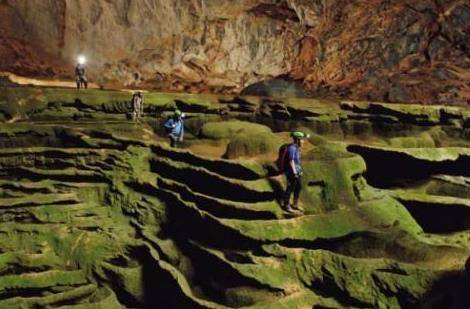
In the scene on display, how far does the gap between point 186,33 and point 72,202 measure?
17.5m

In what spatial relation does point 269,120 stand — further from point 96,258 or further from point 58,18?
point 58,18

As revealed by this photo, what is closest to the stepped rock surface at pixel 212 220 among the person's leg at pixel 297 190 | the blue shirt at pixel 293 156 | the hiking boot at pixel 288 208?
the hiking boot at pixel 288 208

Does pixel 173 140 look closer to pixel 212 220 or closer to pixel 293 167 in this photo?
pixel 212 220

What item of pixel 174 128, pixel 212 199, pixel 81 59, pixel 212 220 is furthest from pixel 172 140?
pixel 81 59

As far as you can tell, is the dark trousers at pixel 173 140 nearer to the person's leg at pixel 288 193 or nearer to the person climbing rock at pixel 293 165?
the person's leg at pixel 288 193

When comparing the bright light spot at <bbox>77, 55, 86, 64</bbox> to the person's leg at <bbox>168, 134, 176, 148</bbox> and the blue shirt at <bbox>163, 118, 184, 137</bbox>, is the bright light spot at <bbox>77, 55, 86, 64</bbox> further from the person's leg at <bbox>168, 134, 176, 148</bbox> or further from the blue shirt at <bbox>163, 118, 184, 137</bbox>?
the person's leg at <bbox>168, 134, 176, 148</bbox>

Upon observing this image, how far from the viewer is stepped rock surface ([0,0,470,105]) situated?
2814cm

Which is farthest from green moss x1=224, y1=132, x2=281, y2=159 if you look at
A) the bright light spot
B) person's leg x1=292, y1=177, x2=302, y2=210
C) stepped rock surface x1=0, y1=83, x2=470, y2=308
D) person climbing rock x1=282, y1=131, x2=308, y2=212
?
the bright light spot

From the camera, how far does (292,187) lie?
12820mm

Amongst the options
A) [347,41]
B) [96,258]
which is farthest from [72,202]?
[347,41]

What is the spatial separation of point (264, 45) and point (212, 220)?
67.6 feet

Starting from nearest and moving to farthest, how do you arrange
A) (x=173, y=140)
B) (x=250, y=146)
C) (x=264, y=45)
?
1. (x=250, y=146)
2. (x=173, y=140)
3. (x=264, y=45)

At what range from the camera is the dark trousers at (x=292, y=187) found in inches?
495

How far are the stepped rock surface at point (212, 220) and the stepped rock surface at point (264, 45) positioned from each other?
9912mm
